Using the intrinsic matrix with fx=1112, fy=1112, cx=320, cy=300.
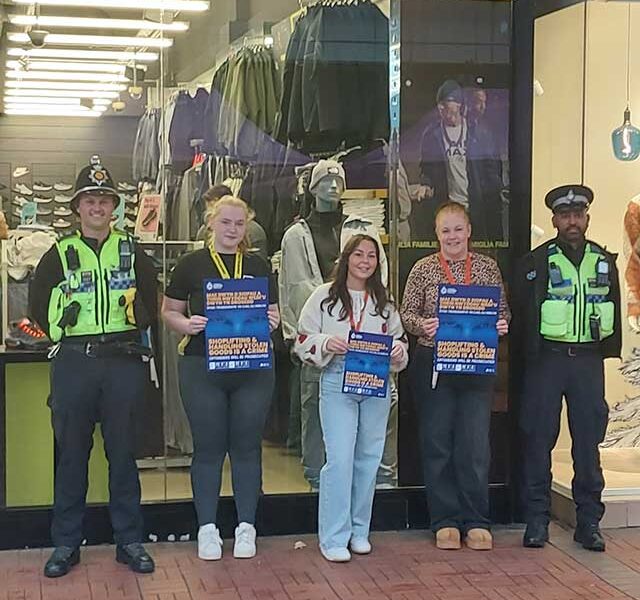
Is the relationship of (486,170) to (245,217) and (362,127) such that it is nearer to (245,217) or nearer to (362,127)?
(362,127)

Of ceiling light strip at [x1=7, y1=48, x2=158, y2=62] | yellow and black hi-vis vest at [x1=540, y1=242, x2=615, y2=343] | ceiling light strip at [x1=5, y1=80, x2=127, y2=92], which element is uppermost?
ceiling light strip at [x1=7, y1=48, x2=158, y2=62]

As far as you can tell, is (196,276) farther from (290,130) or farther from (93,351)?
(290,130)

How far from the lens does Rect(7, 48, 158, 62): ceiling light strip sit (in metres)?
5.41

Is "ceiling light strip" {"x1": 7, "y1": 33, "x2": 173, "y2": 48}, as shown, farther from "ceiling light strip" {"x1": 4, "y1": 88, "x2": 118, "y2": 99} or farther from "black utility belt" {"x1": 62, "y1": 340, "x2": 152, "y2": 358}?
"black utility belt" {"x1": 62, "y1": 340, "x2": 152, "y2": 358}

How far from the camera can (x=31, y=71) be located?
542 cm

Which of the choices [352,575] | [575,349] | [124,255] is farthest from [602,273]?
[124,255]

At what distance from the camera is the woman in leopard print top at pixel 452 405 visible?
17.3ft

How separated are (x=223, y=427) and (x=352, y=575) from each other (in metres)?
0.87

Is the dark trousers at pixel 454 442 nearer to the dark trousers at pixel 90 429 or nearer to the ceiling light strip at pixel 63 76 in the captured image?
the dark trousers at pixel 90 429

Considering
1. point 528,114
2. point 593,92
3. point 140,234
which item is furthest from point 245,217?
point 593,92

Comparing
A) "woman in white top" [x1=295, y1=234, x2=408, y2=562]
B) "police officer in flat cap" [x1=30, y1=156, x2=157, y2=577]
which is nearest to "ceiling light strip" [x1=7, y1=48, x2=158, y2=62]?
"police officer in flat cap" [x1=30, y1=156, x2=157, y2=577]

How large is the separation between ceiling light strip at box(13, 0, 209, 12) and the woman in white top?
1.49 metres

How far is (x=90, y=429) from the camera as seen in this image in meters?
4.85

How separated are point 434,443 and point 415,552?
526 millimetres
